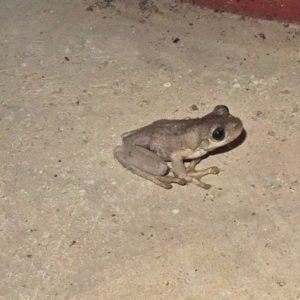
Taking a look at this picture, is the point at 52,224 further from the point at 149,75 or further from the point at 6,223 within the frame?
the point at 149,75

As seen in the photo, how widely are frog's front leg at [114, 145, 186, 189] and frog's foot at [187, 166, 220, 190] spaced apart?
0.21 ft

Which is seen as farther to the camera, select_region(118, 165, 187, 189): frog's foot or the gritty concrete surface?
select_region(118, 165, 187, 189): frog's foot

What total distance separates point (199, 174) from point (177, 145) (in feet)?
0.76

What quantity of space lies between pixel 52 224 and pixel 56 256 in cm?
22

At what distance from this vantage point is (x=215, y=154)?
3.39m

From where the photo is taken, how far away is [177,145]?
10.2 feet

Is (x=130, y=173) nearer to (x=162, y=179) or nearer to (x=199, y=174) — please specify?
(x=162, y=179)

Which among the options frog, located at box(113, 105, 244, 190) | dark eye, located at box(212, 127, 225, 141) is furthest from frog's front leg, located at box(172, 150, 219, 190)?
dark eye, located at box(212, 127, 225, 141)

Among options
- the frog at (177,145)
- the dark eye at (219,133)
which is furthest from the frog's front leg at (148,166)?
the dark eye at (219,133)

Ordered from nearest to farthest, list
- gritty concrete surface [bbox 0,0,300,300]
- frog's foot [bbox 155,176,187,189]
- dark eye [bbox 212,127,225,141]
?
gritty concrete surface [bbox 0,0,300,300] < dark eye [bbox 212,127,225,141] < frog's foot [bbox 155,176,187,189]

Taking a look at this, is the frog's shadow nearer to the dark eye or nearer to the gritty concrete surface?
the gritty concrete surface

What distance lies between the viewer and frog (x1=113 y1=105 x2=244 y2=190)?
10.1 feet

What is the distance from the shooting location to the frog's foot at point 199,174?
125 inches

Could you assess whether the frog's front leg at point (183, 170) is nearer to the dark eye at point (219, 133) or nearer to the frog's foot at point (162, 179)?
the frog's foot at point (162, 179)
